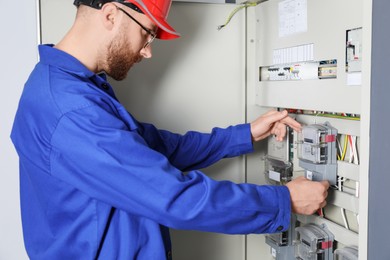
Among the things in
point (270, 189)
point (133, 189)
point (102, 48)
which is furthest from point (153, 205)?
point (102, 48)

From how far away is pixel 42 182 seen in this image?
1.20 metres

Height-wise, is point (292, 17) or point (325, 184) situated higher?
point (292, 17)

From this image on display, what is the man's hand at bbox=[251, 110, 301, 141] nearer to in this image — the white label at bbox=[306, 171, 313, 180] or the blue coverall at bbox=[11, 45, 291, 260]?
the white label at bbox=[306, 171, 313, 180]

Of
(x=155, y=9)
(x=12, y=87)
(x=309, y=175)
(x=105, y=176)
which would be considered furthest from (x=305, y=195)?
(x=12, y=87)

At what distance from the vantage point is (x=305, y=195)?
4.17 feet

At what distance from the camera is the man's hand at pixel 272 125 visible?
1641 mm

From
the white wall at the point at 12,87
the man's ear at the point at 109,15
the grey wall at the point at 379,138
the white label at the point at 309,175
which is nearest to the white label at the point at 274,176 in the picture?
the white label at the point at 309,175

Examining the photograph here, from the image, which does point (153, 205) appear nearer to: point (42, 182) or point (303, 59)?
point (42, 182)

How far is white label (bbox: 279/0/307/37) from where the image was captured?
150 cm

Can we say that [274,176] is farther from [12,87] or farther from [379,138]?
[12,87]

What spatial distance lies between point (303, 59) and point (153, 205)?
0.76m

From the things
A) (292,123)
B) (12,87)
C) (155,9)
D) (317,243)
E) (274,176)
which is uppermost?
(155,9)

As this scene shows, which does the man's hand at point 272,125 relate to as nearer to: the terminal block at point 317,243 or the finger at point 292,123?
the finger at point 292,123

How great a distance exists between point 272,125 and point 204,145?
0.27 m
